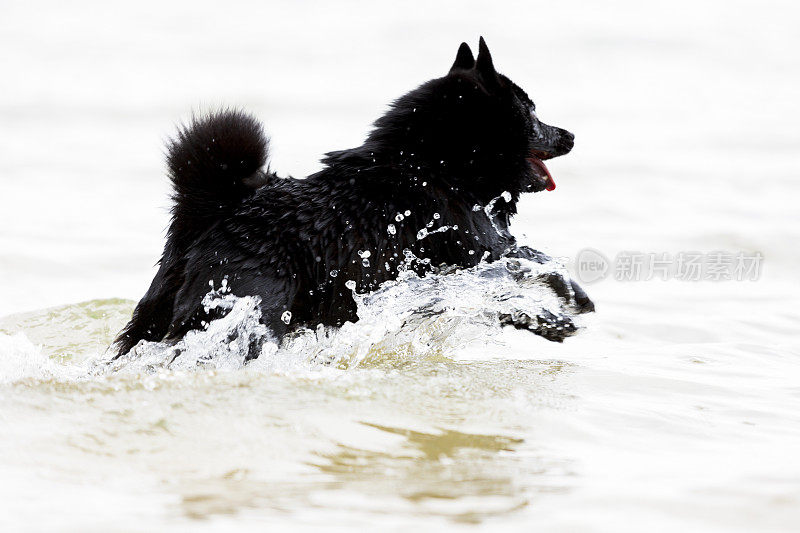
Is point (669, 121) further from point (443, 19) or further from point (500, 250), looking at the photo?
point (500, 250)

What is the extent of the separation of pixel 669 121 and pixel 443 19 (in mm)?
3264

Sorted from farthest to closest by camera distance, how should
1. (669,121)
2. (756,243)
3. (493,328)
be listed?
(669,121) < (756,243) < (493,328)

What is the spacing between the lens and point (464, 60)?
3.65 m

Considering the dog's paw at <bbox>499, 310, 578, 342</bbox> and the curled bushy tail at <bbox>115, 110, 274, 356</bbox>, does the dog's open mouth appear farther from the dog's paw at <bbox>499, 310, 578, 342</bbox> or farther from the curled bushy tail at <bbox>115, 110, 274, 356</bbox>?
the curled bushy tail at <bbox>115, 110, 274, 356</bbox>

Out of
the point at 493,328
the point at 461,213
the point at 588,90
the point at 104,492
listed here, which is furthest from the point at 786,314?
the point at 588,90

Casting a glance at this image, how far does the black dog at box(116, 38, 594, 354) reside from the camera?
301 cm

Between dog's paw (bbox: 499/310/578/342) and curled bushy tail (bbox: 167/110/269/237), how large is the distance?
1.02 metres

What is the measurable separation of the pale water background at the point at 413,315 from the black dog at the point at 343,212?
15cm

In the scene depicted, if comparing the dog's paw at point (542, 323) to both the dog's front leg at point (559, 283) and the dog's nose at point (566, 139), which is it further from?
the dog's nose at point (566, 139)

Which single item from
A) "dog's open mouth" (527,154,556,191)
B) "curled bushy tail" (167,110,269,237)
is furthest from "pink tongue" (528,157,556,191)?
"curled bushy tail" (167,110,269,237)

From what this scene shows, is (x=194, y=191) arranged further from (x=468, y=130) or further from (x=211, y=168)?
(x=468, y=130)

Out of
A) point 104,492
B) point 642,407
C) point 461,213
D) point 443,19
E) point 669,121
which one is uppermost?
point 443,19

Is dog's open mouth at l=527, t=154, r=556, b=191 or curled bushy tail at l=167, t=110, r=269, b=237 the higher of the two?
dog's open mouth at l=527, t=154, r=556, b=191

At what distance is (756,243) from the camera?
6.37 m
